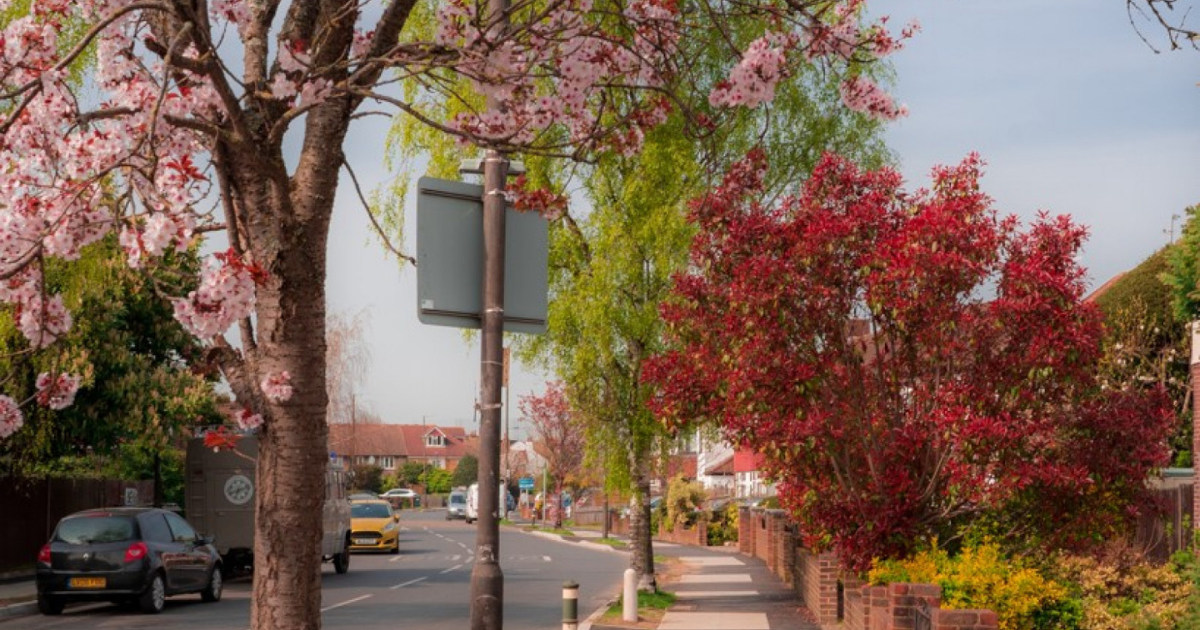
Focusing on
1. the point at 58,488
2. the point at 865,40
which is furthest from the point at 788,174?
the point at 58,488

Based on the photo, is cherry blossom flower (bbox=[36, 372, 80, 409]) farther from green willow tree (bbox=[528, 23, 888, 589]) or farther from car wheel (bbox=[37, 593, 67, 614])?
car wheel (bbox=[37, 593, 67, 614])

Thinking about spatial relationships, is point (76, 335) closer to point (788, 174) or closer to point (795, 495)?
point (788, 174)

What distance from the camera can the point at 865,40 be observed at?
8352mm

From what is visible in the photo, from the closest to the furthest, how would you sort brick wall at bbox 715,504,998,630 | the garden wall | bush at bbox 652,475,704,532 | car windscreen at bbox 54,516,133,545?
brick wall at bbox 715,504,998,630 → the garden wall → car windscreen at bbox 54,516,133,545 → bush at bbox 652,475,704,532

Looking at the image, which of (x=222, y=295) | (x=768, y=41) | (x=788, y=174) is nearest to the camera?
(x=222, y=295)

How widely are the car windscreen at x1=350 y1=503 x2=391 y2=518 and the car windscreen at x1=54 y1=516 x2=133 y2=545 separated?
2061cm

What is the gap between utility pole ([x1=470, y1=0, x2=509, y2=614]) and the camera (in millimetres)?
9352

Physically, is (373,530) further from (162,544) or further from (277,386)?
(277,386)

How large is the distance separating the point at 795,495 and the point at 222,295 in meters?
10.7

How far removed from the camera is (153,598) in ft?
73.6

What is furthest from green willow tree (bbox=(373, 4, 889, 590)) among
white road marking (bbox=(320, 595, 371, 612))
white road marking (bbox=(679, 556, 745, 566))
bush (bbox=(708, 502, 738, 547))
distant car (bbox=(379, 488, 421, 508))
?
distant car (bbox=(379, 488, 421, 508))

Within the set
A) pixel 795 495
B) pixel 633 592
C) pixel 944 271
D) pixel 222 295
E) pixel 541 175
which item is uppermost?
pixel 541 175

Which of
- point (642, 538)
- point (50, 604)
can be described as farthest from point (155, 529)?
point (642, 538)

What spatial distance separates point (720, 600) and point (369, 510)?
22.2 m
